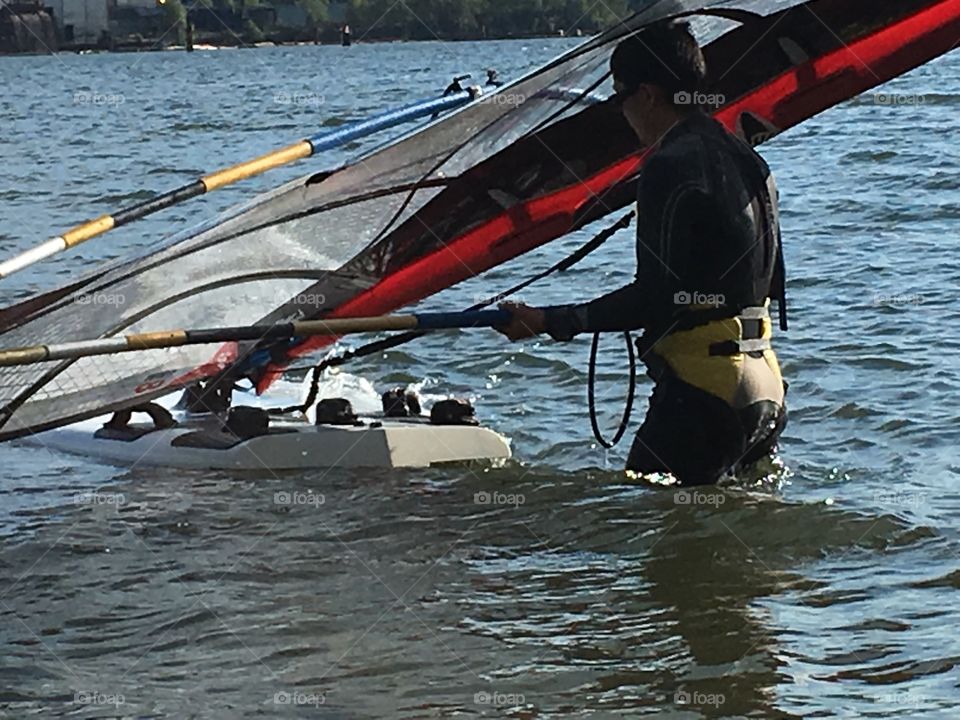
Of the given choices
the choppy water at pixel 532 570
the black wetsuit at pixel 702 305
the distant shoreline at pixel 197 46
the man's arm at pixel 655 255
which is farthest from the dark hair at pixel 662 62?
the distant shoreline at pixel 197 46

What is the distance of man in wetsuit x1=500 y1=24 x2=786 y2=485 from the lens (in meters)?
6.38

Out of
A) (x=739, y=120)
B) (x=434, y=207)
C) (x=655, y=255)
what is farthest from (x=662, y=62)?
(x=434, y=207)

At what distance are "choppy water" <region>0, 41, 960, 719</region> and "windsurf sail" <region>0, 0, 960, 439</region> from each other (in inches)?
27.5

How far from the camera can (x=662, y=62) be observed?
20.9ft

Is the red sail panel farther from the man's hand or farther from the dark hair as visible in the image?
the man's hand

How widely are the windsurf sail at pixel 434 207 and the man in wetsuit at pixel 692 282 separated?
3.79 ft

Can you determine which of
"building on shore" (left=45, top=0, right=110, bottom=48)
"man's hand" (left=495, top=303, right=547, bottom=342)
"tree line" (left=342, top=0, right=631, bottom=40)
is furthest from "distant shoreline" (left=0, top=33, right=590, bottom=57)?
"man's hand" (left=495, top=303, right=547, bottom=342)

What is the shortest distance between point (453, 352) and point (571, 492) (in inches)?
141

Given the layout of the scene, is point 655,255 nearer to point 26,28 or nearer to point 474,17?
point 474,17

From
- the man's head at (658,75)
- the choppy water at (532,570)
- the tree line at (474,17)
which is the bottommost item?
the tree line at (474,17)

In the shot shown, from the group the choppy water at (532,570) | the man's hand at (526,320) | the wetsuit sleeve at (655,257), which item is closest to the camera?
the choppy water at (532,570)

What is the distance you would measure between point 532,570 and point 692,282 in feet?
4.34

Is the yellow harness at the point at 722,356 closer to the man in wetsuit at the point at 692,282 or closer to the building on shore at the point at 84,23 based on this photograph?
the man in wetsuit at the point at 692,282

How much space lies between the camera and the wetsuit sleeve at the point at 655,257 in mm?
6340
